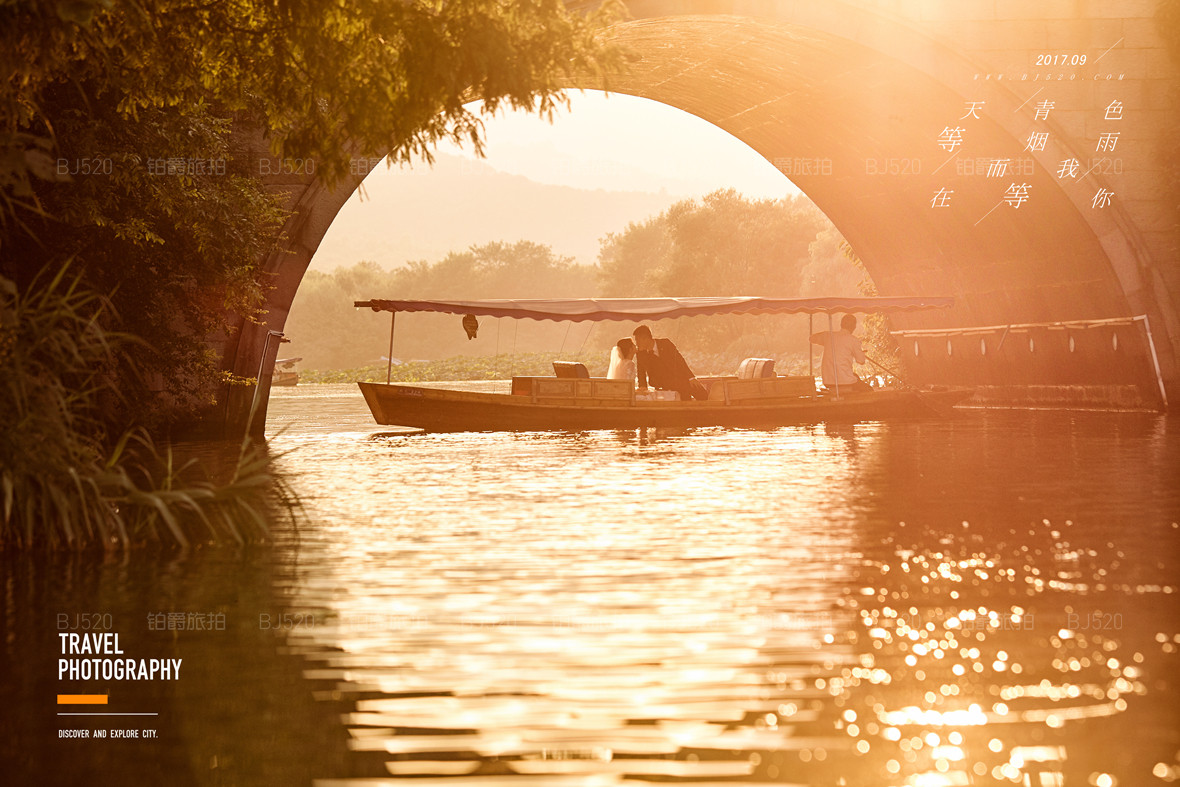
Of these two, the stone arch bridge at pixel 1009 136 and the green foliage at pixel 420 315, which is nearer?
the stone arch bridge at pixel 1009 136

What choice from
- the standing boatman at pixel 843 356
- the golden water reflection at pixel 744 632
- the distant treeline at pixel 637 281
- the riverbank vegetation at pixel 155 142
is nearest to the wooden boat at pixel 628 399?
the standing boatman at pixel 843 356

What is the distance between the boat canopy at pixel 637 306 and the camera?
23.5m

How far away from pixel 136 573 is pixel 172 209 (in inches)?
330

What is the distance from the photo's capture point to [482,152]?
9.46 metres

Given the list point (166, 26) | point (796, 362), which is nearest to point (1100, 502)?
point (166, 26)

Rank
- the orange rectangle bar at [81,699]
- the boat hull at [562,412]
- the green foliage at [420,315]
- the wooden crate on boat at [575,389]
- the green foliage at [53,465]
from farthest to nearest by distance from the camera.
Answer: the green foliage at [420,315] → the wooden crate on boat at [575,389] → the boat hull at [562,412] → the green foliage at [53,465] → the orange rectangle bar at [81,699]

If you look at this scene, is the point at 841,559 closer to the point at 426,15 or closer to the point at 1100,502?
the point at 1100,502

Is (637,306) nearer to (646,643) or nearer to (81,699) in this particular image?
(646,643)

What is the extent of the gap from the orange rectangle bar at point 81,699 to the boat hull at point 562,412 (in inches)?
662

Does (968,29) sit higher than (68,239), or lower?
higher

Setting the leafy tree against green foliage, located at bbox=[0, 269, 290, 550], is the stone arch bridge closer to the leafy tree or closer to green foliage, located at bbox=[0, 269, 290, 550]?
the leafy tree

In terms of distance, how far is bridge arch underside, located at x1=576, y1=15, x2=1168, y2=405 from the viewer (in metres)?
22.9

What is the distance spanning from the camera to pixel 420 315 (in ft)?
445

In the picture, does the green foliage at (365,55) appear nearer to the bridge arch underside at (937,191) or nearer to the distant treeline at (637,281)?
the bridge arch underside at (937,191)
